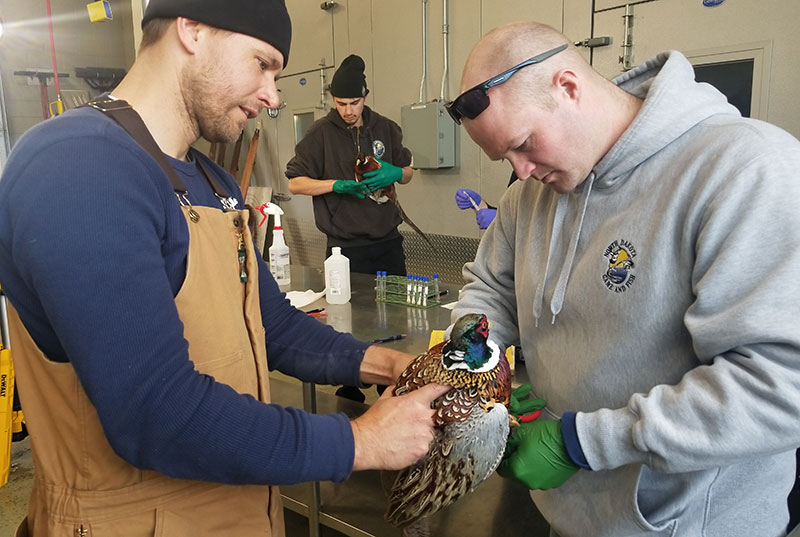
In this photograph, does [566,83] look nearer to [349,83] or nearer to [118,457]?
[118,457]

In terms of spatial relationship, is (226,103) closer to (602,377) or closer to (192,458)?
(192,458)

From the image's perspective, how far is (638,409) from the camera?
1004 millimetres

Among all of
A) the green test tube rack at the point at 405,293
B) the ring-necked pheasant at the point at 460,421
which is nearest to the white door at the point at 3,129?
the green test tube rack at the point at 405,293

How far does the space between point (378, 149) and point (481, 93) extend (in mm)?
2688

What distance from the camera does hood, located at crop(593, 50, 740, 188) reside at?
3.57ft

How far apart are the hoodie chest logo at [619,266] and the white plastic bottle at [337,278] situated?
1670 millimetres

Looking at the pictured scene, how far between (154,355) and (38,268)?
0.69ft

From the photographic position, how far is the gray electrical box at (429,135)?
4438 mm

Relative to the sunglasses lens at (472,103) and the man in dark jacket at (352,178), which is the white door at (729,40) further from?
the sunglasses lens at (472,103)

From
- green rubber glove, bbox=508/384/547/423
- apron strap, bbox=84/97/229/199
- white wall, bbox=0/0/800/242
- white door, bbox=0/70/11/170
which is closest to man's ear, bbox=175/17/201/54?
apron strap, bbox=84/97/229/199

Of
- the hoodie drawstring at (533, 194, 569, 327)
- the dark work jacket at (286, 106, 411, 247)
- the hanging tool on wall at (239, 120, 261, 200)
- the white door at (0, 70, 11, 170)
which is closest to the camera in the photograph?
the hoodie drawstring at (533, 194, 569, 327)

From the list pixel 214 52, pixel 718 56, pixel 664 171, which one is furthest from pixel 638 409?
pixel 718 56

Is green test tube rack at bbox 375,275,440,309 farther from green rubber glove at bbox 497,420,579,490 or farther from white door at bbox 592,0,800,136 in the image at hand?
white door at bbox 592,0,800,136

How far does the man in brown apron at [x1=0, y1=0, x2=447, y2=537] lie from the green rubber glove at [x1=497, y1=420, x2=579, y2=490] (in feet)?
0.66
